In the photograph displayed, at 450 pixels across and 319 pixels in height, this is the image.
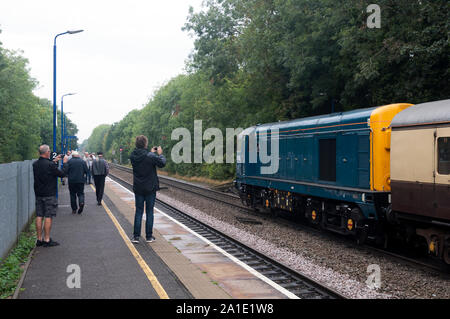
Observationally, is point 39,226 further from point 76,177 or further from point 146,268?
point 76,177

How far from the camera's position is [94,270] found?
7.86m

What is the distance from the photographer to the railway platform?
6660 mm

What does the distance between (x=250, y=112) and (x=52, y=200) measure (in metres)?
20.6

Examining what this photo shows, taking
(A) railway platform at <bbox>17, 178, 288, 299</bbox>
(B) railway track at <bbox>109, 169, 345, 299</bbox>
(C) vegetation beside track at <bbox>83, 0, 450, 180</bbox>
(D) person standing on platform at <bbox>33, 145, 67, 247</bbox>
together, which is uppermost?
(C) vegetation beside track at <bbox>83, 0, 450, 180</bbox>

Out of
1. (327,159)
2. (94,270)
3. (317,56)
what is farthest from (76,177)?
(317,56)

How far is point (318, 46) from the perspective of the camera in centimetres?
1950

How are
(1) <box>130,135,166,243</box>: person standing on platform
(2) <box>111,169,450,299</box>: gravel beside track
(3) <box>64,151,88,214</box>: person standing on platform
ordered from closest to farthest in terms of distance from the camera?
(2) <box>111,169,450,299</box>: gravel beside track
(1) <box>130,135,166,243</box>: person standing on platform
(3) <box>64,151,88,214</box>: person standing on platform

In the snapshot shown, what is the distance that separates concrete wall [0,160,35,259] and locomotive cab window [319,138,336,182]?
7.77 meters

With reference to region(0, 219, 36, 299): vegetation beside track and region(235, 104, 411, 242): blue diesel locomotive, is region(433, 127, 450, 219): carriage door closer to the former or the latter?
region(235, 104, 411, 242): blue diesel locomotive

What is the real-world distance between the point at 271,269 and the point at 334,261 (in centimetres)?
165

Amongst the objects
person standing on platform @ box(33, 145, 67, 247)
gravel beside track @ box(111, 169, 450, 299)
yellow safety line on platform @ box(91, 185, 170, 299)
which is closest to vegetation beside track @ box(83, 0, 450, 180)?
gravel beside track @ box(111, 169, 450, 299)

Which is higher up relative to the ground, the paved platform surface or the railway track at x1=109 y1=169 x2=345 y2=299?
the paved platform surface

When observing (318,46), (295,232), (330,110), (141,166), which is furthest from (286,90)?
(141,166)
